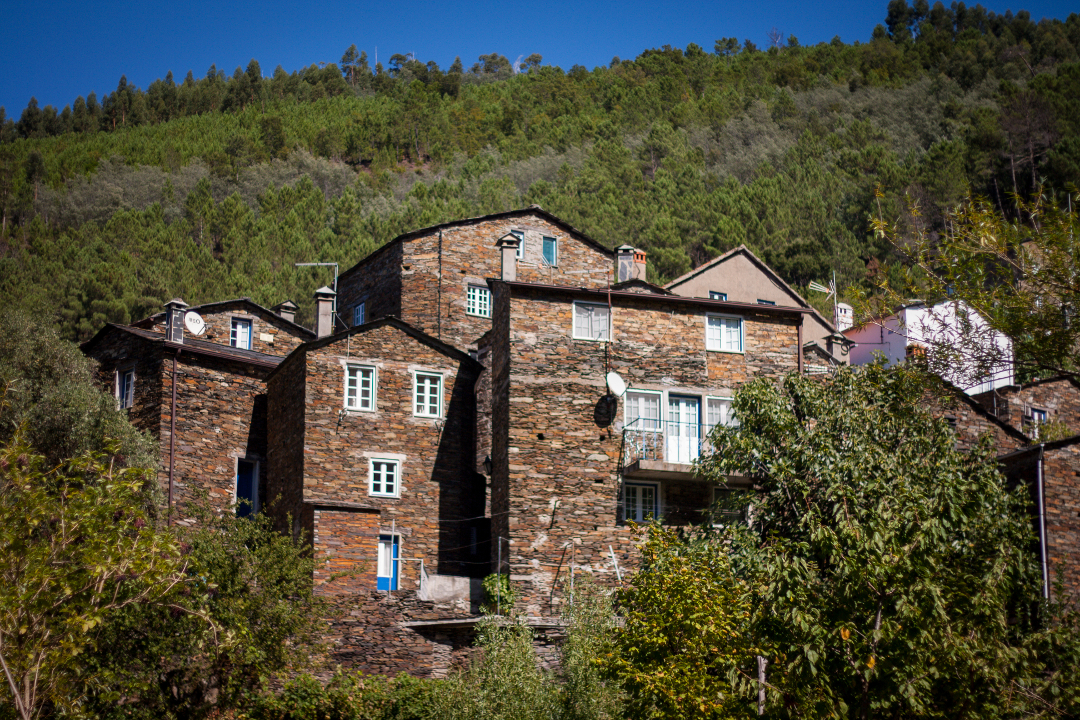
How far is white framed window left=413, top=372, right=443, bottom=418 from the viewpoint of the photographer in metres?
36.5

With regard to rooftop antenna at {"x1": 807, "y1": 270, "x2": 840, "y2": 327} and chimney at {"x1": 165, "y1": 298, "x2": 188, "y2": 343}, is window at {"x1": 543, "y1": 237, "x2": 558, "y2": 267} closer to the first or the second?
chimney at {"x1": 165, "y1": 298, "x2": 188, "y2": 343}

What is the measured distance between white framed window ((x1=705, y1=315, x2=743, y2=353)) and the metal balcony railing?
264cm

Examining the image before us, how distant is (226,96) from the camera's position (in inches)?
4264

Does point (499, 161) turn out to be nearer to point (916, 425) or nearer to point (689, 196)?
point (689, 196)

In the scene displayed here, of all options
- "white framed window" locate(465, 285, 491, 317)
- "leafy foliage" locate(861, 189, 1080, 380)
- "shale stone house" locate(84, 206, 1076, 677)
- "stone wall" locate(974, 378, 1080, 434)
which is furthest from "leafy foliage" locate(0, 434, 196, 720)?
"stone wall" locate(974, 378, 1080, 434)

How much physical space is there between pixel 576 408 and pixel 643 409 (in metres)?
2.08

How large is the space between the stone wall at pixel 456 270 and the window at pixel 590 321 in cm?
961

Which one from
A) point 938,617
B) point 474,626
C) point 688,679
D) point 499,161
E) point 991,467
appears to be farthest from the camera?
point 499,161

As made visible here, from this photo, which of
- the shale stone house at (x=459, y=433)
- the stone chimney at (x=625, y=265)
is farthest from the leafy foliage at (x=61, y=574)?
the stone chimney at (x=625, y=265)

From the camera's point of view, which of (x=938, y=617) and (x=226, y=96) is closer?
(x=938, y=617)

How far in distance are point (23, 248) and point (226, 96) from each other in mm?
46450

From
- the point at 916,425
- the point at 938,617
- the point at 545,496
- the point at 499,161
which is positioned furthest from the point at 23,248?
the point at 938,617

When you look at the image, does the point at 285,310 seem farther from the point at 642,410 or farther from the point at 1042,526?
the point at 1042,526

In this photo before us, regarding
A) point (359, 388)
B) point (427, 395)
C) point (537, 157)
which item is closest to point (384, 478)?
point (359, 388)
